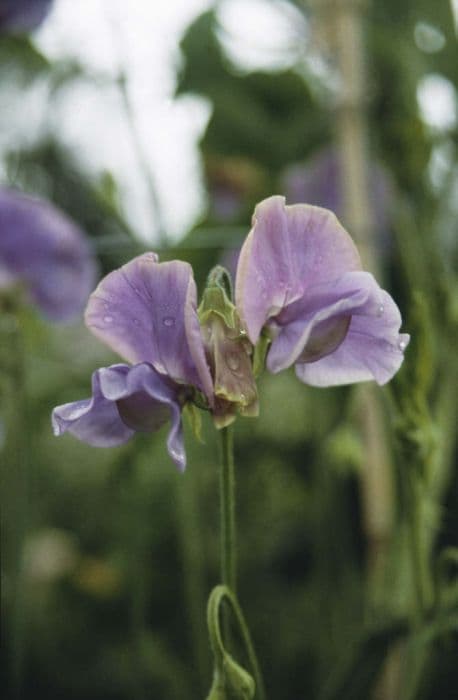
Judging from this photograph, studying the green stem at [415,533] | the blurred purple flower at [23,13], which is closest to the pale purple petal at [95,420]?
the green stem at [415,533]

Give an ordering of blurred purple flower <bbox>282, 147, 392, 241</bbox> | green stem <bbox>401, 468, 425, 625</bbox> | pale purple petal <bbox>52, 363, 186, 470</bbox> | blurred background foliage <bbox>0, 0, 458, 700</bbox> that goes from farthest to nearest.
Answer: blurred purple flower <bbox>282, 147, 392, 241</bbox> < blurred background foliage <bbox>0, 0, 458, 700</bbox> < green stem <bbox>401, 468, 425, 625</bbox> < pale purple petal <bbox>52, 363, 186, 470</bbox>

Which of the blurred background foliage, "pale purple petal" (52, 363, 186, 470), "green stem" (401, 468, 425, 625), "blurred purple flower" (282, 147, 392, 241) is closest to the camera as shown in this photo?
"pale purple petal" (52, 363, 186, 470)

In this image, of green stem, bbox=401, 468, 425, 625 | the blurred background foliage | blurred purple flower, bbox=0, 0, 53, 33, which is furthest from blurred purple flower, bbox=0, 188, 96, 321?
green stem, bbox=401, 468, 425, 625

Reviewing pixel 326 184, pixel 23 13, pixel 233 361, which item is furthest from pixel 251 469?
pixel 233 361

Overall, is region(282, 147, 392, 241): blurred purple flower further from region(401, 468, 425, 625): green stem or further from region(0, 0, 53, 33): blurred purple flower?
region(401, 468, 425, 625): green stem

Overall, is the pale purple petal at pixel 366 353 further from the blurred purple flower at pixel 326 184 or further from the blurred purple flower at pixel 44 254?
the blurred purple flower at pixel 326 184

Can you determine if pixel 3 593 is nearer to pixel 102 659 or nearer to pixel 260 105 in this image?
pixel 102 659

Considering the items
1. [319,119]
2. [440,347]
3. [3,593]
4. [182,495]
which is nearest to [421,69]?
[319,119]
